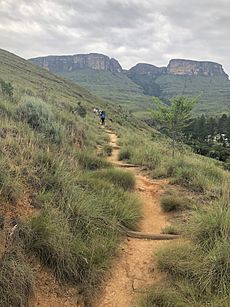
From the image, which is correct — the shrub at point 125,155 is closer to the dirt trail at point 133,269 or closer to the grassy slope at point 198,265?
the dirt trail at point 133,269

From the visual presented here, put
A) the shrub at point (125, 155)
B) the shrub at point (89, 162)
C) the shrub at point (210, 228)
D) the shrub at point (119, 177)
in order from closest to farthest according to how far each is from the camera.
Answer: the shrub at point (210, 228) < the shrub at point (119, 177) < the shrub at point (89, 162) < the shrub at point (125, 155)

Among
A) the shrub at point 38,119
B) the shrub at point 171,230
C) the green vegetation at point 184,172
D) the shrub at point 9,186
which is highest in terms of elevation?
the shrub at point 38,119

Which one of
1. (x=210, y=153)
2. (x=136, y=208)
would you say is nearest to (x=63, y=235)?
(x=136, y=208)

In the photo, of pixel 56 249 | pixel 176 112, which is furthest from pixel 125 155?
pixel 56 249

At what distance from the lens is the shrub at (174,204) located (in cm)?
663

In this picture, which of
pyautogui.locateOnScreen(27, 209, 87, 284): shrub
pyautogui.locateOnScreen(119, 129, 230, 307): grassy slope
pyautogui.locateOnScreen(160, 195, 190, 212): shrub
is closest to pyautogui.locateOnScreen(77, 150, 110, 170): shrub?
pyautogui.locateOnScreen(160, 195, 190, 212): shrub

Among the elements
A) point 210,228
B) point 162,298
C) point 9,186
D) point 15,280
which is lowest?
point 162,298

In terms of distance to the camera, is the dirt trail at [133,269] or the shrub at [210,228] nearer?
the dirt trail at [133,269]

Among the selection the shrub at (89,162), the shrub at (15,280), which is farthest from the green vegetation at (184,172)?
the shrub at (15,280)

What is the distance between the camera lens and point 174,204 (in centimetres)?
667

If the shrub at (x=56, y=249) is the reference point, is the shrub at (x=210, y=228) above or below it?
above

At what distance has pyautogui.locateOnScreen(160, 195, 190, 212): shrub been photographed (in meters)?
6.63

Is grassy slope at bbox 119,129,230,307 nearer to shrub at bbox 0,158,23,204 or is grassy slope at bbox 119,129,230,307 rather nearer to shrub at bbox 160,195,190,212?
shrub at bbox 160,195,190,212

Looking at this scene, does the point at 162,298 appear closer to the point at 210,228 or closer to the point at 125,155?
the point at 210,228
